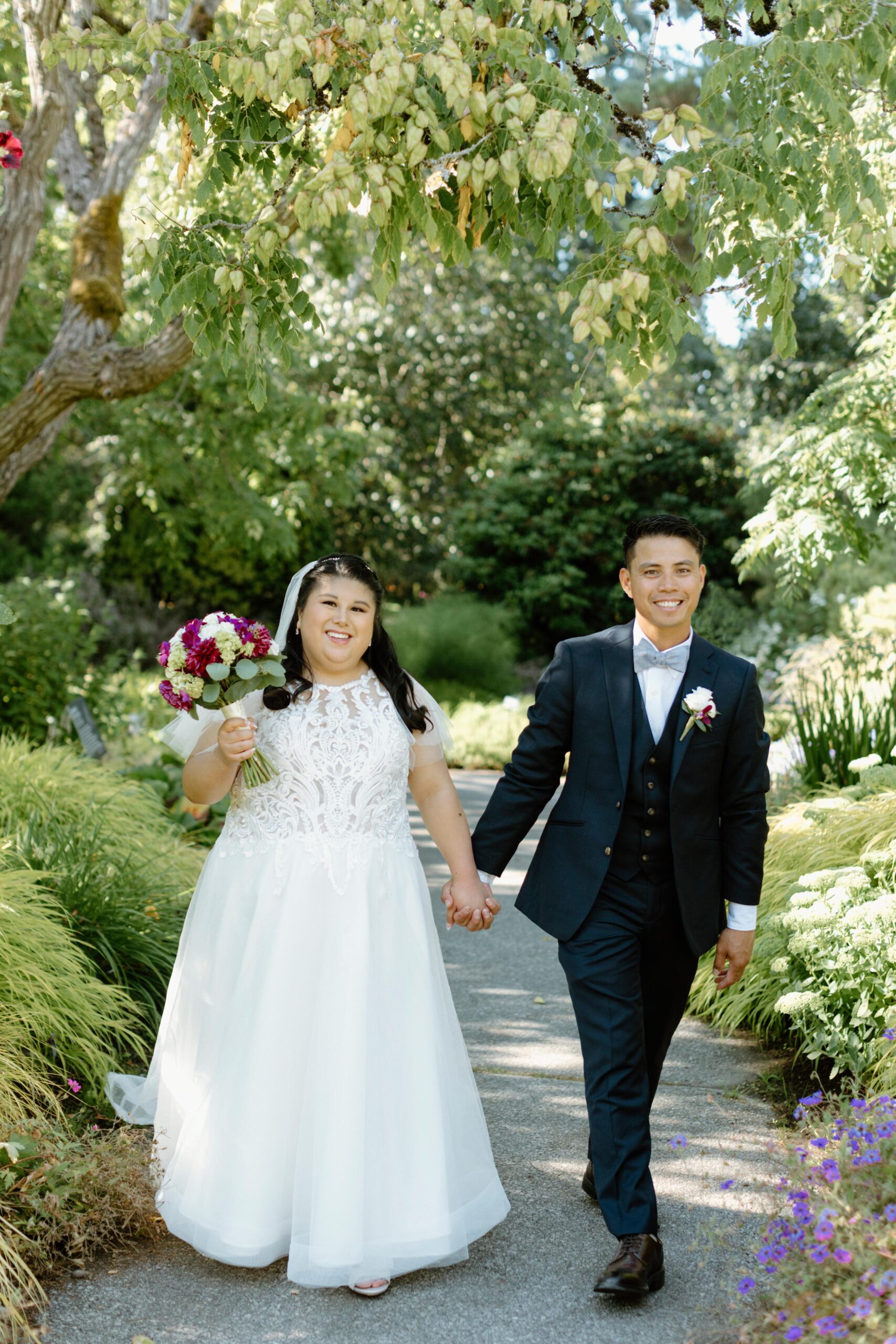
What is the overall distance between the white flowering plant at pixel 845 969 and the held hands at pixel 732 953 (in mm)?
498

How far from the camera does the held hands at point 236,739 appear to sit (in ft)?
10.3

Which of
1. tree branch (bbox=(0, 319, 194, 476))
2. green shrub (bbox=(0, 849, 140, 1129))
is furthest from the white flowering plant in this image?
tree branch (bbox=(0, 319, 194, 476))

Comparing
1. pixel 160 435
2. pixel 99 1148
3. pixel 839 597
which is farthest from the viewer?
pixel 839 597

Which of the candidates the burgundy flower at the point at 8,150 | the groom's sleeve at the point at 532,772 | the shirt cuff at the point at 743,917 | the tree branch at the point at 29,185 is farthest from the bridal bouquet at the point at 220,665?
the tree branch at the point at 29,185

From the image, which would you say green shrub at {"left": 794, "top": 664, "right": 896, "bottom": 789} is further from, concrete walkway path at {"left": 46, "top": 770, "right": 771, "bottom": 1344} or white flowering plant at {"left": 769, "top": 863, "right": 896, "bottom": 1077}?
concrete walkway path at {"left": 46, "top": 770, "right": 771, "bottom": 1344}

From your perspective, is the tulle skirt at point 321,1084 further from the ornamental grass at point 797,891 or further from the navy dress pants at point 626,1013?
the ornamental grass at point 797,891

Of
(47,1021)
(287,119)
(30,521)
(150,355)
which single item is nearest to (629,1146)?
(47,1021)

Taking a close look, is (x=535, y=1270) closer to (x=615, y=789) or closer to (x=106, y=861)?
(x=615, y=789)

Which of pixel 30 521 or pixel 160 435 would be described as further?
pixel 30 521

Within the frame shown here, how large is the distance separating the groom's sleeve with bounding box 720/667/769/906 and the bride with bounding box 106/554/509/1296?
28.4 inches

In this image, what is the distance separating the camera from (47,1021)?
3.80 meters

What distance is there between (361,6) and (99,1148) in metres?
3.40

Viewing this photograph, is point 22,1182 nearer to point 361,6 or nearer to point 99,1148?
point 99,1148

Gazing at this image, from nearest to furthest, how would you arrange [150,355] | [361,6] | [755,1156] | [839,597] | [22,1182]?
[22,1182]
[361,6]
[755,1156]
[150,355]
[839,597]
